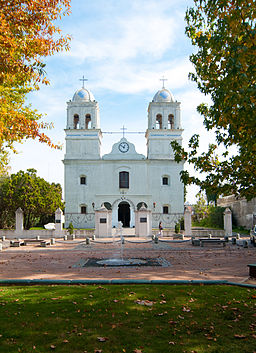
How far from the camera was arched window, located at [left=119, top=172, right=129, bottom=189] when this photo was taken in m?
39.2

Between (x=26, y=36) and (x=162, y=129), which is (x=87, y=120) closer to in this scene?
(x=162, y=129)

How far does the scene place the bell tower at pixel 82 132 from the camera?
38.9 m

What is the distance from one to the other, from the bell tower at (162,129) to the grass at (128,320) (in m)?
32.5

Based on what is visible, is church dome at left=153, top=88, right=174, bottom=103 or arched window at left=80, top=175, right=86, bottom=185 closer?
arched window at left=80, top=175, right=86, bottom=185

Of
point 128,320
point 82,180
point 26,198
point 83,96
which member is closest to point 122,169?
point 82,180

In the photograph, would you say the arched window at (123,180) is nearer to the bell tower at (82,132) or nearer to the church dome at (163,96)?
the bell tower at (82,132)

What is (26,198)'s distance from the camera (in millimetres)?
31734

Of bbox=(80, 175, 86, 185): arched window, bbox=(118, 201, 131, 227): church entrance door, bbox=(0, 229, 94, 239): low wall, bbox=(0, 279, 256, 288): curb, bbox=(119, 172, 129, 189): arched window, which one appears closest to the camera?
bbox=(0, 279, 256, 288): curb

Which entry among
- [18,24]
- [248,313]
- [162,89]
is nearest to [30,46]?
[18,24]

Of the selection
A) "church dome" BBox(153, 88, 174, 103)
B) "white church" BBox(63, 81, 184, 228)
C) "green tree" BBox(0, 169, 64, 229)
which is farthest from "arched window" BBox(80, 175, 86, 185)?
"church dome" BBox(153, 88, 174, 103)

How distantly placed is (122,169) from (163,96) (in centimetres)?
984

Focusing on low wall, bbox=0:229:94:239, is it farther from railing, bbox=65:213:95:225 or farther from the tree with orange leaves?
the tree with orange leaves

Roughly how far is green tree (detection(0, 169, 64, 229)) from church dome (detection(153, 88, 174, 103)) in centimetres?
1618

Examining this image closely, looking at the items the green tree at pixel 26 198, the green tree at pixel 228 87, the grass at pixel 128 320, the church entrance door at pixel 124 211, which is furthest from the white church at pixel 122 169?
the grass at pixel 128 320
